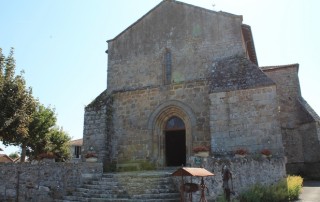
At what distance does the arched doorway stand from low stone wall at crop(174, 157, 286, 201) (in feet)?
16.4

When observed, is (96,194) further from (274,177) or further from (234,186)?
(274,177)

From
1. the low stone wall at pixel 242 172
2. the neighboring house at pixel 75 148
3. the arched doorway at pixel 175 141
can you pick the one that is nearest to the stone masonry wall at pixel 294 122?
the arched doorway at pixel 175 141

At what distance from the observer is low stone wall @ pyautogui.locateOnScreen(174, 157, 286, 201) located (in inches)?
408

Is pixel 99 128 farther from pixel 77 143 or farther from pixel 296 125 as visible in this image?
pixel 77 143

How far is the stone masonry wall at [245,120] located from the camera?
43.5 feet

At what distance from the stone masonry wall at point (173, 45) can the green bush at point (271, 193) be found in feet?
22.4

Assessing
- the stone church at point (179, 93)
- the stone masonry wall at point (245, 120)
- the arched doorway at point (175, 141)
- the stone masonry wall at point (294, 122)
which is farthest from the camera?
the stone masonry wall at point (294, 122)

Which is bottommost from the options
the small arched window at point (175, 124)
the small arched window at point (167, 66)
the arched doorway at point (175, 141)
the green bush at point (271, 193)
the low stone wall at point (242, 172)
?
the green bush at point (271, 193)

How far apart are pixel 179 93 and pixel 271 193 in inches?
284

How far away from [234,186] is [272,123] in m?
3.99

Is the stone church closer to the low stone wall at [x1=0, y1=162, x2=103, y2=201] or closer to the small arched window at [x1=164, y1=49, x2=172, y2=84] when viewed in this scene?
the small arched window at [x1=164, y1=49, x2=172, y2=84]

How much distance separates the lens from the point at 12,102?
51.6 feet

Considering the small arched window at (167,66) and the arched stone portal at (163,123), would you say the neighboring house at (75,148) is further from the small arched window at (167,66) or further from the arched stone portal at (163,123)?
the small arched window at (167,66)

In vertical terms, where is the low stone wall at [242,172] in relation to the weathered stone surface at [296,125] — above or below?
below
